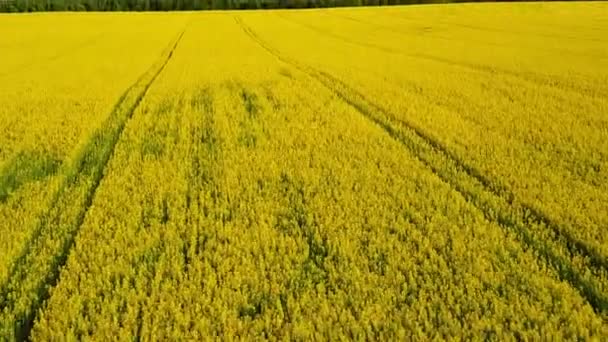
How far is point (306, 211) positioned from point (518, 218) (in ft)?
6.16

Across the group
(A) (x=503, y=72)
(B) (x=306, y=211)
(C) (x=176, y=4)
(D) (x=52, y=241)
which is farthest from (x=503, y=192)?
(C) (x=176, y=4)

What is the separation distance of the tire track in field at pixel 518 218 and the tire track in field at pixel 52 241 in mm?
3581

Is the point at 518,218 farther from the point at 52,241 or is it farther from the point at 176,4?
the point at 176,4

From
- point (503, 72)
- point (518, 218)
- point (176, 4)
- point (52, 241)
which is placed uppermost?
point (176, 4)

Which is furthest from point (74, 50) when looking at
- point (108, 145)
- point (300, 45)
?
Answer: point (108, 145)

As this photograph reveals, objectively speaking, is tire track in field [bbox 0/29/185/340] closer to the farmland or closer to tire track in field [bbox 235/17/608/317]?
the farmland

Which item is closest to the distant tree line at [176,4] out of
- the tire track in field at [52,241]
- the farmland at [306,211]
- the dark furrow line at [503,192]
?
the farmland at [306,211]

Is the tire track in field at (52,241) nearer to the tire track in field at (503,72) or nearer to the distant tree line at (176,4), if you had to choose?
the tire track in field at (503,72)

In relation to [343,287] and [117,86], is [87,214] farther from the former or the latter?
[117,86]

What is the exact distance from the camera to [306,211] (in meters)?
5.27

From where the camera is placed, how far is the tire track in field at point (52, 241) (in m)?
3.68

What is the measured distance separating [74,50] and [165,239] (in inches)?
835

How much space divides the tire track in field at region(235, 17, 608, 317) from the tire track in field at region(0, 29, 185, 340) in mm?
3581

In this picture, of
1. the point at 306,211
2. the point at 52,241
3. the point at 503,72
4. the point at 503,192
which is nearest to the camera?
the point at 52,241
